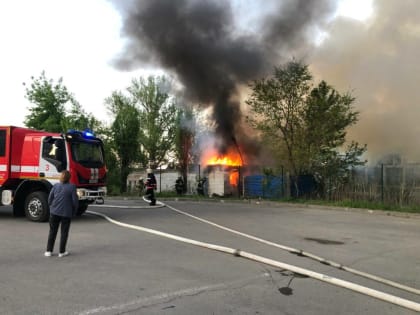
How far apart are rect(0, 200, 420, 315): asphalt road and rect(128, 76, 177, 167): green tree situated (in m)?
25.0

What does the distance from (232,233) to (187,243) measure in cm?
183

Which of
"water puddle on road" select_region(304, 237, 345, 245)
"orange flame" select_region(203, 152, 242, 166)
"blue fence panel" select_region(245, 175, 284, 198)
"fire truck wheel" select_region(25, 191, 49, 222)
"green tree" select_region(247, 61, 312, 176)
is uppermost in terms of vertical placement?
"green tree" select_region(247, 61, 312, 176)

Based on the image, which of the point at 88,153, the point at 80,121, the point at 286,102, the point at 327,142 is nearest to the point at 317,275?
the point at 88,153

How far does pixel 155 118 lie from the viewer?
36.8m

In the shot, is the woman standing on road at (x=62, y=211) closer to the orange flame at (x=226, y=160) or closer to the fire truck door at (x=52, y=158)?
the fire truck door at (x=52, y=158)

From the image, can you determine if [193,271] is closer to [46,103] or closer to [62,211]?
[62,211]

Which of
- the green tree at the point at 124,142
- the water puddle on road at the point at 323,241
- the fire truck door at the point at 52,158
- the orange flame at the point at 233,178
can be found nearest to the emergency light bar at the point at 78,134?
the fire truck door at the point at 52,158

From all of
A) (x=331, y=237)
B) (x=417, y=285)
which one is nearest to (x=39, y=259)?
(x=417, y=285)

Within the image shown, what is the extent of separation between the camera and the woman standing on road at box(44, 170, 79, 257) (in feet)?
23.4

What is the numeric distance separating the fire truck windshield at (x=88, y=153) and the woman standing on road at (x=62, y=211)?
180 inches

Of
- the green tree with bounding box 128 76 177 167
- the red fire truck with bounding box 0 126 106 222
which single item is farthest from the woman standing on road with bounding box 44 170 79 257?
the green tree with bounding box 128 76 177 167

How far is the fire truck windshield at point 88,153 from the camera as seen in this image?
1182cm

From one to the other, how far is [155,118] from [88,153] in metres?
24.7

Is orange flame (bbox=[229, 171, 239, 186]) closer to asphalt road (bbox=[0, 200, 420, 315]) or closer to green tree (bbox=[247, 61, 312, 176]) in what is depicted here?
green tree (bbox=[247, 61, 312, 176])
